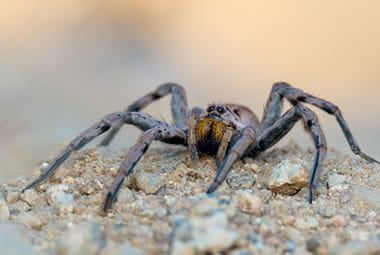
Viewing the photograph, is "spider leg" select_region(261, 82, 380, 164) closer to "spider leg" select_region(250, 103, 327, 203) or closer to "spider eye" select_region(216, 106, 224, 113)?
"spider leg" select_region(250, 103, 327, 203)

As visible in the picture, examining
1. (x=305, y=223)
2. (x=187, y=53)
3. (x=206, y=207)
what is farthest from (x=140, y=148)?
(x=187, y=53)

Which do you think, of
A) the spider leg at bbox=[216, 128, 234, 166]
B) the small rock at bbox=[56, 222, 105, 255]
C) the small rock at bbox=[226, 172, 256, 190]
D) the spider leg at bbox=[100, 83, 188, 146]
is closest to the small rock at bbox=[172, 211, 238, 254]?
the small rock at bbox=[56, 222, 105, 255]

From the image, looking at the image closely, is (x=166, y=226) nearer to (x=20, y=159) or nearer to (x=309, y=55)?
(x=20, y=159)

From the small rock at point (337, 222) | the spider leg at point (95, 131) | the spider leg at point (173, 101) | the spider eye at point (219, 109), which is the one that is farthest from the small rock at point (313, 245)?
the spider leg at point (173, 101)

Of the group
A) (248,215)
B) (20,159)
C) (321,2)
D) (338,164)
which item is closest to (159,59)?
(321,2)

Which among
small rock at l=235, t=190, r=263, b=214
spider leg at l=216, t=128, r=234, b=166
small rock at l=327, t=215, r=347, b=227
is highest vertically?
spider leg at l=216, t=128, r=234, b=166

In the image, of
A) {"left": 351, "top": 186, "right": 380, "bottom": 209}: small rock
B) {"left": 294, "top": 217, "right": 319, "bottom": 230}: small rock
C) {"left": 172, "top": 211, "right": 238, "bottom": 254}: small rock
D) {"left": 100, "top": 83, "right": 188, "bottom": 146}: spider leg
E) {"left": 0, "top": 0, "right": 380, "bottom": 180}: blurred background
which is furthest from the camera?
{"left": 0, "top": 0, "right": 380, "bottom": 180}: blurred background
